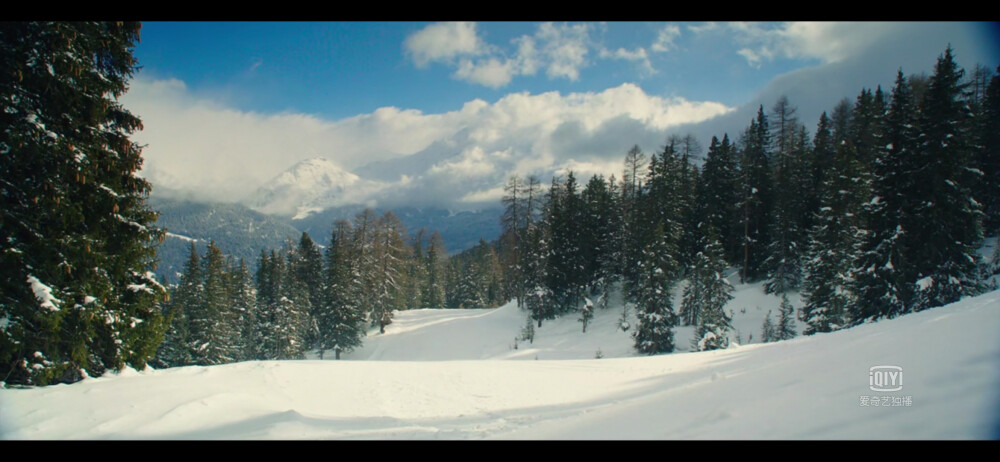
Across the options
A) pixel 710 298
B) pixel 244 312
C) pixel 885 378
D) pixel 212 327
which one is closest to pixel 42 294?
pixel 885 378

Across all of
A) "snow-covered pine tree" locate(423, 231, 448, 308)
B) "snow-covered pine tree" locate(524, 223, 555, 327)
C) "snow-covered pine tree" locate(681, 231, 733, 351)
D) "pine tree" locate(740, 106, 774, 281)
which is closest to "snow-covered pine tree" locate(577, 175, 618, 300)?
"snow-covered pine tree" locate(524, 223, 555, 327)

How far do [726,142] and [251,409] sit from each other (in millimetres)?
45555

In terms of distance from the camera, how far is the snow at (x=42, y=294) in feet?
25.8

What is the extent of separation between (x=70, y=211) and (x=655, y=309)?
26092 millimetres

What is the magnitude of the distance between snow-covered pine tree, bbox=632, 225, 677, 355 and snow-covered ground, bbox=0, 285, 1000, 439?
41.6ft

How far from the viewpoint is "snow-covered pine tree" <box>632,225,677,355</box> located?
24.9 meters

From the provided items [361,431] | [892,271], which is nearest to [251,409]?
[361,431]

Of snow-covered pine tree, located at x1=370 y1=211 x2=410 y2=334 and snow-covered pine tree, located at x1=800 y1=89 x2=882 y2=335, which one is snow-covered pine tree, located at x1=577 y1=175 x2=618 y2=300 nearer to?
snow-covered pine tree, located at x1=800 y1=89 x2=882 y2=335

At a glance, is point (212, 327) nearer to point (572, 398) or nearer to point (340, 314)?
point (340, 314)

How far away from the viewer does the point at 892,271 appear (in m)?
17.7

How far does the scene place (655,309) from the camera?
25312 millimetres

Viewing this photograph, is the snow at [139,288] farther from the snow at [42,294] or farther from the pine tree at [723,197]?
the pine tree at [723,197]
